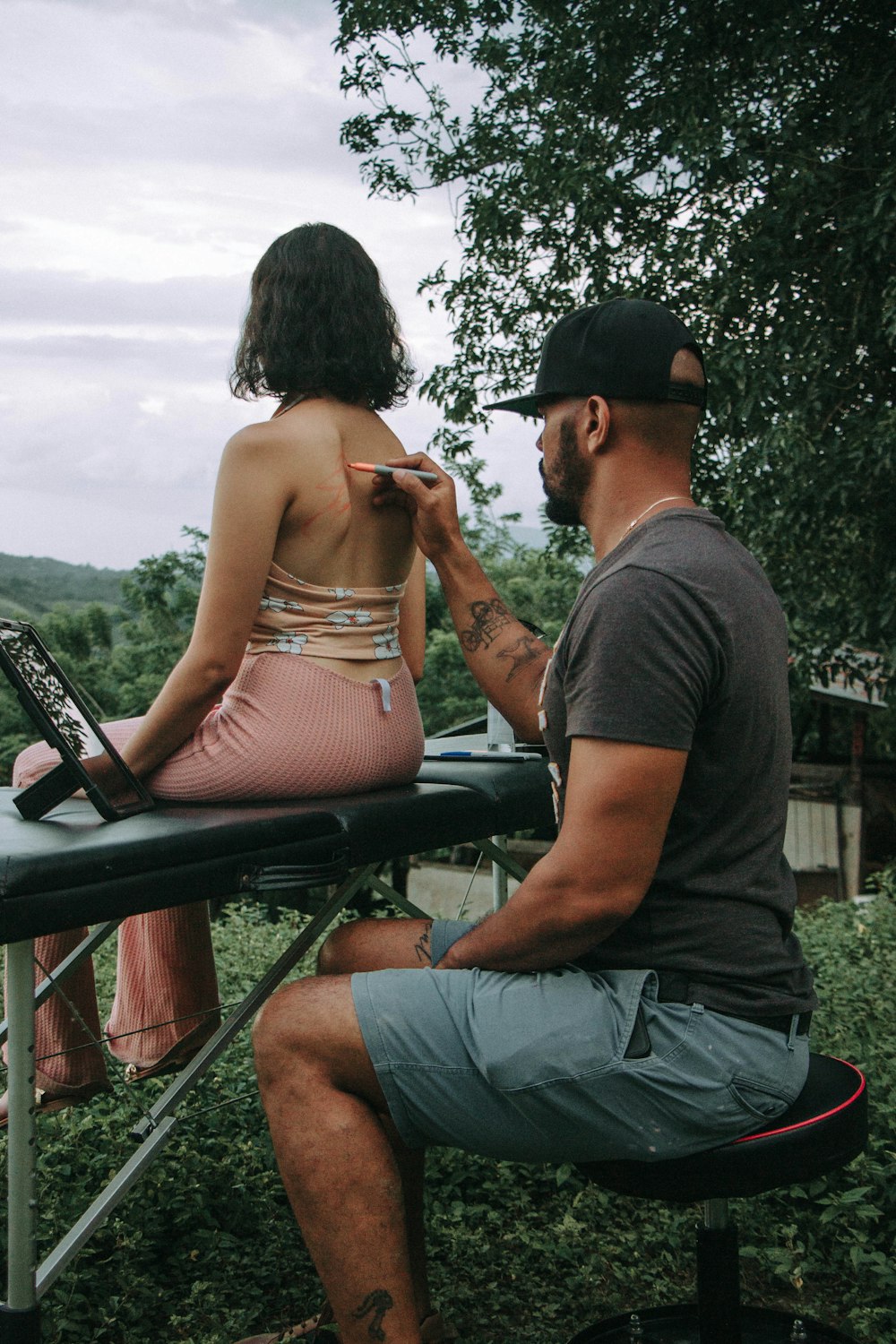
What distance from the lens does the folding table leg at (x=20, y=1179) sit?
1.62m

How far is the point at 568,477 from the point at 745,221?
501 centimetres

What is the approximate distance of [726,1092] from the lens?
151cm

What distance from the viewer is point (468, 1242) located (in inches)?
105

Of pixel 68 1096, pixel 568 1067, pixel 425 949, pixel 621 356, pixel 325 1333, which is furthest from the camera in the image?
pixel 68 1096

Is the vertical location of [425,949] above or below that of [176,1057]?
above

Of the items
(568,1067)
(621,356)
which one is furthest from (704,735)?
(621,356)

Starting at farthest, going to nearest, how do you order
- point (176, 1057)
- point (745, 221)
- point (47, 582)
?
1. point (47, 582)
2. point (745, 221)
3. point (176, 1057)

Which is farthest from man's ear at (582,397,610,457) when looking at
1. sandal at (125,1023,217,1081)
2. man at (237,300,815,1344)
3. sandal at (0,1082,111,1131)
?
sandal at (0,1082,111,1131)

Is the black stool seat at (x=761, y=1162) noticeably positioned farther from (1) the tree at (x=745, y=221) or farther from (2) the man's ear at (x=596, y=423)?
(1) the tree at (x=745, y=221)

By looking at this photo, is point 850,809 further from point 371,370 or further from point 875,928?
point 371,370

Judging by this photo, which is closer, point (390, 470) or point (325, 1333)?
point (325, 1333)

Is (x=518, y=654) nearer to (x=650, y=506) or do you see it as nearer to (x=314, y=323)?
(x=650, y=506)

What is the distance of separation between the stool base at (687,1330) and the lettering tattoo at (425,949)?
65 cm

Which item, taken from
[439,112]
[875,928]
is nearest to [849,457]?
[875,928]
